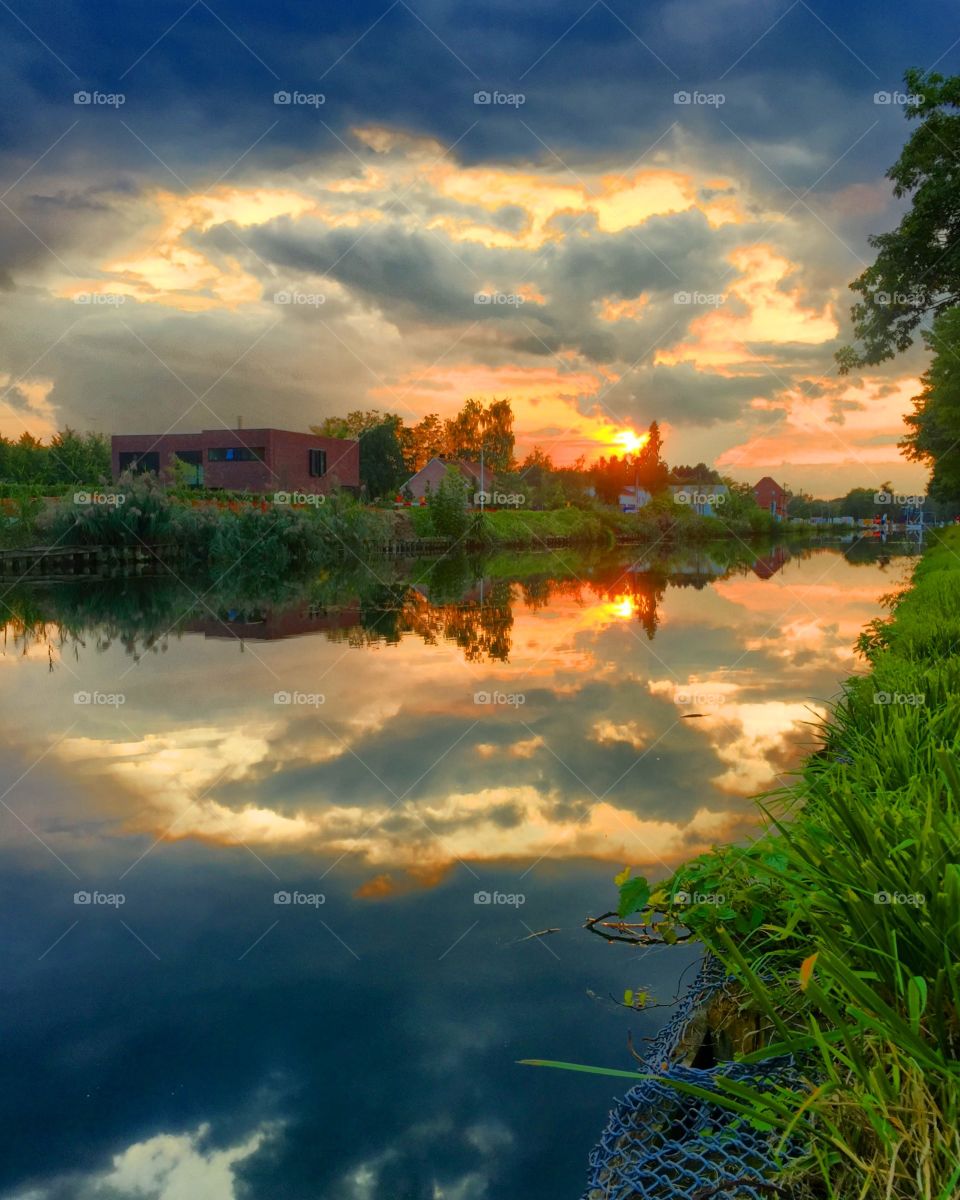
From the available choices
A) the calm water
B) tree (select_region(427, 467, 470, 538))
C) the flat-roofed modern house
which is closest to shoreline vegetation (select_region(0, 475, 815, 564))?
tree (select_region(427, 467, 470, 538))

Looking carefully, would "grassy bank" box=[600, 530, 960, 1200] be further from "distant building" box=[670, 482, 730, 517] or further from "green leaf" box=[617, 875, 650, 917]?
"distant building" box=[670, 482, 730, 517]

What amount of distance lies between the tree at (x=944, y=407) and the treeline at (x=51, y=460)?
141 feet

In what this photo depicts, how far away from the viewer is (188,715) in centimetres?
978

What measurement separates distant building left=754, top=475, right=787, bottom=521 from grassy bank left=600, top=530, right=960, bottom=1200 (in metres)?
126

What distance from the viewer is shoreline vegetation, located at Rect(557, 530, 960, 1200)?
2.07 meters

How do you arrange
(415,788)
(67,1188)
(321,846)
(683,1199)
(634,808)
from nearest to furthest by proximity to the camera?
(683,1199) < (67,1188) < (321,846) < (634,808) < (415,788)

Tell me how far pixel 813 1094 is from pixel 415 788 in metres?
5.30

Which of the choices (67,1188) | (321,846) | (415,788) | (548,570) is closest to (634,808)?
(415,788)

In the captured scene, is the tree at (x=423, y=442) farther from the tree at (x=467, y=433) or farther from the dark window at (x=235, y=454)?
the dark window at (x=235, y=454)

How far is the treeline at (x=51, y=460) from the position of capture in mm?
53625

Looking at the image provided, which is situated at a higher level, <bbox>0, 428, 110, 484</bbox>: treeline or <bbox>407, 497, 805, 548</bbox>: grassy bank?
<bbox>0, 428, 110, 484</bbox>: treeline

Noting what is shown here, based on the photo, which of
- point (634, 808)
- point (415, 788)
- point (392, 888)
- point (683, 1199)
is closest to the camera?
point (683, 1199)

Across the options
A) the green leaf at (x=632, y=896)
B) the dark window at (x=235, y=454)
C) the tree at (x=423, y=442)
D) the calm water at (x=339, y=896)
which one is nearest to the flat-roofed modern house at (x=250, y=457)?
the dark window at (x=235, y=454)

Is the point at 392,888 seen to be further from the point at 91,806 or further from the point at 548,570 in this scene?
the point at 548,570
